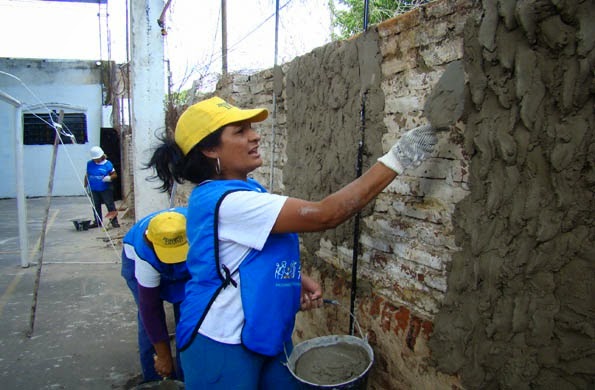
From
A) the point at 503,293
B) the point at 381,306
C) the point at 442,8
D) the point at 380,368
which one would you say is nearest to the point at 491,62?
the point at 442,8

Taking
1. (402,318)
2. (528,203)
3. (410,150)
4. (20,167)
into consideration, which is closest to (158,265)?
(402,318)

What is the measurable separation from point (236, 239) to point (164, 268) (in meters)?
1.16

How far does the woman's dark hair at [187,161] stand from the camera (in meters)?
1.97

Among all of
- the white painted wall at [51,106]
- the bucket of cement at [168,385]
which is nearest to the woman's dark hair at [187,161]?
the bucket of cement at [168,385]

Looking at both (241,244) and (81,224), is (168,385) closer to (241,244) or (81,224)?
(241,244)

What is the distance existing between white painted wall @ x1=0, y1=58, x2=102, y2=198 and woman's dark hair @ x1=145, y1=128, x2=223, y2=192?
57.9 feet

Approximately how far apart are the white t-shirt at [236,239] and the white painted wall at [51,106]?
18134 mm

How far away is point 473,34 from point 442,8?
248mm

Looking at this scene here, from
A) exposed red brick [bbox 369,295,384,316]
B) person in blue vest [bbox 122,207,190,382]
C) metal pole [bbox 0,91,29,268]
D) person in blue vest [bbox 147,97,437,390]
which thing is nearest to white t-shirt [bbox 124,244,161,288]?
person in blue vest [bbox 122,207,190,382]

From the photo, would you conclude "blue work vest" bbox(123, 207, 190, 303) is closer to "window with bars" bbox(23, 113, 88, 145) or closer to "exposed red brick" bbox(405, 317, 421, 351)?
"exposed red brick" bbox(405, 317, 421, 351)

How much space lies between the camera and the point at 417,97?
2145 millimetres

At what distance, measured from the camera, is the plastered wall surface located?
1532 millimetres

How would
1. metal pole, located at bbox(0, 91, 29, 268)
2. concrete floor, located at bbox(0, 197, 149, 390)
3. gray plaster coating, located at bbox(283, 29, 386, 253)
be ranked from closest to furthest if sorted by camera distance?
gray plaster coating, located at bbox(283, 29, 386, 253) < concrete floor, located at bbox(0, 197, 149, 390) < metal pole, located at bbox(0, 91, 29, 268)

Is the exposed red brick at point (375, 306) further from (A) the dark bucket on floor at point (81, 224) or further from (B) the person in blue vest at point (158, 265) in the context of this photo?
(A) the dark bucket on floor at point (81, 224)
